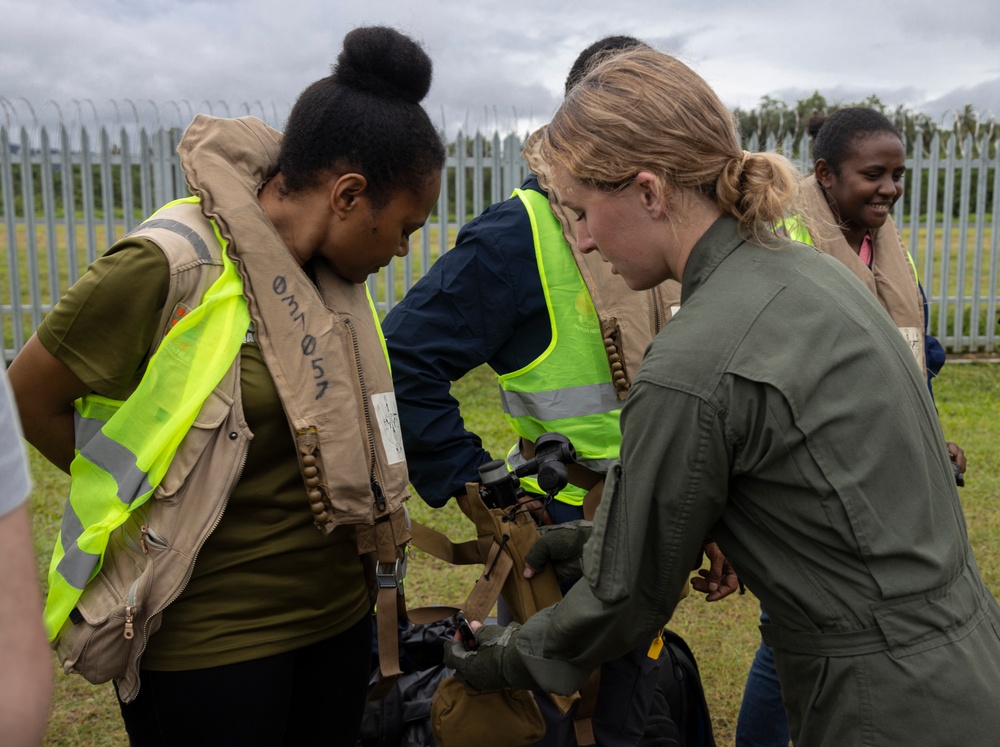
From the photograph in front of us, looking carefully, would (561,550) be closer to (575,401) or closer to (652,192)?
(575,401)

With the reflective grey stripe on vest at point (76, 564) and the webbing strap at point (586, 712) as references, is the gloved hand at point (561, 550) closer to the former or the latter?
the webbing strap at point (586, 712)

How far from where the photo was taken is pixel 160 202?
31.9 ft

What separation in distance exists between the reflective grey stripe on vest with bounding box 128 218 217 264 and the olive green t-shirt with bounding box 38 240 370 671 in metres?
0.08

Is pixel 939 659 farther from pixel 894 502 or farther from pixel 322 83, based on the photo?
pixel 322 83

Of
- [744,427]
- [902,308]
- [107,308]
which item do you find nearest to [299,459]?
[107,308]

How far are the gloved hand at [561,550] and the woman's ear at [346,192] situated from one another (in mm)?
851

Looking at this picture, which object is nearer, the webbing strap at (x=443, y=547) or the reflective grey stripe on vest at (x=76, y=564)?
the reflective grey stripe on vest at (x=76, y=564)

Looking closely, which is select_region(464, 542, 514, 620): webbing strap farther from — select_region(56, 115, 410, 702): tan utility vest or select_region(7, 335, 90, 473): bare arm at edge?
select_region(7, 335, 90, 473): bare arm at edge

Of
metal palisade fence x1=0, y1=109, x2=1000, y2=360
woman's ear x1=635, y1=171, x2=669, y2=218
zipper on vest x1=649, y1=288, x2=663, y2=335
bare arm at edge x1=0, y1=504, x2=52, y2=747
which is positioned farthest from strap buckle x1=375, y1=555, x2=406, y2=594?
metal palisade fence x1=0, y1=109, x2=1000, y2=360

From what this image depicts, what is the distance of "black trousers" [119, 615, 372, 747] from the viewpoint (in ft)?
6.11

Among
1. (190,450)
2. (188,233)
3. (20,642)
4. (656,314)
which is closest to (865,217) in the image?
(656,314)

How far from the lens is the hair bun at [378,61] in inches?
77.7

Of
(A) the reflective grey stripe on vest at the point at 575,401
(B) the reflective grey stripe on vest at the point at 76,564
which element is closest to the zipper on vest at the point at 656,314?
(A) the reflective grey stripe on vest at the point at 575,401

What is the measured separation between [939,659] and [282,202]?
1467 millimetres
